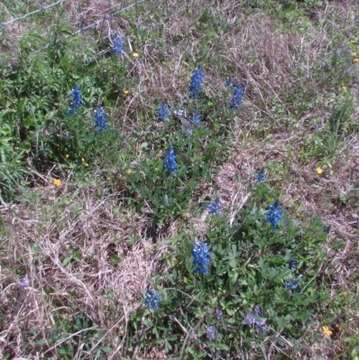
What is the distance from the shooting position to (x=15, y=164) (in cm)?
299

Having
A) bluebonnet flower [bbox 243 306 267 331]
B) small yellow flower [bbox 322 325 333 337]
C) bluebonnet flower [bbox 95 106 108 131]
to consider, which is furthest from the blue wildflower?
small yellow flower [bbox 322 325 333 337]

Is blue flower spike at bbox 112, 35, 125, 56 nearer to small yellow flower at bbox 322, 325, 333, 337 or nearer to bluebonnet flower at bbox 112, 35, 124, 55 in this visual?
bluebonnet flower at bbox 112, 35, 124, 55

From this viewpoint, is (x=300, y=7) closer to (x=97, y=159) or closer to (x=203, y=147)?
(x=203, y=147)

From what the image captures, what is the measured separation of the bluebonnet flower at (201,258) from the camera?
8.39ft

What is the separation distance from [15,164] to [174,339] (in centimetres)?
121

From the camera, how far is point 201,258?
2.56 m

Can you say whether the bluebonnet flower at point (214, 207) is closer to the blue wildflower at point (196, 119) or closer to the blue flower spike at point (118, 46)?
the blue wildflower at point (196, 119)

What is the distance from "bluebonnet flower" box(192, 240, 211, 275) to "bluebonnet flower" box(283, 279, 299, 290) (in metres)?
0.36

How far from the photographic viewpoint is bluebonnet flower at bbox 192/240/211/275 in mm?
2557

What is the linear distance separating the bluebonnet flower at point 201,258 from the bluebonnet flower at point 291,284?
0.36m

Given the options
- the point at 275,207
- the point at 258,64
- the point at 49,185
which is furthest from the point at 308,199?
the point at 49,185

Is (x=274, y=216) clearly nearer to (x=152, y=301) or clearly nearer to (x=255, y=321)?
(x=255, y=321)

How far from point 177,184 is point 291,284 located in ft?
2.66

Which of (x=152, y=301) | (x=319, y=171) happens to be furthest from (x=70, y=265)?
(x=319, y=171)
